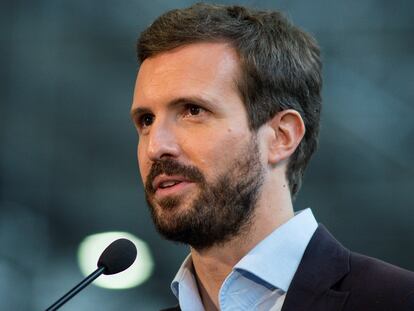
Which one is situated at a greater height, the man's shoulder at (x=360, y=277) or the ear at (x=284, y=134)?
the ear at (x=284, y=134)

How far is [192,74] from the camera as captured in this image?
204cm

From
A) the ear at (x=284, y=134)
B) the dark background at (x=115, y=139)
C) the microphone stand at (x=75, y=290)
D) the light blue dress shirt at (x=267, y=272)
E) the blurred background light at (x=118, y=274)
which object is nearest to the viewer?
the microphone stand at (x=75, y=290)

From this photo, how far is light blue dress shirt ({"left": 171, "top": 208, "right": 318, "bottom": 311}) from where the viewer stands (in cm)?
193

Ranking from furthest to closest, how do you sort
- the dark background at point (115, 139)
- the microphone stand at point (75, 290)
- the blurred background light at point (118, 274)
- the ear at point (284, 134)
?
the blurred background light at point (118, 274) < the dark background at point (115, 139) < the ear at point (284, 134) < the microphone stand at point (75, 290)

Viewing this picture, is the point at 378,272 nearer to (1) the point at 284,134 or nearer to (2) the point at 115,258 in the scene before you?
(1) the point at 284,134

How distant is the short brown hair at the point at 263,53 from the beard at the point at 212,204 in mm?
118

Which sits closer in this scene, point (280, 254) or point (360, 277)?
point (360, 277)

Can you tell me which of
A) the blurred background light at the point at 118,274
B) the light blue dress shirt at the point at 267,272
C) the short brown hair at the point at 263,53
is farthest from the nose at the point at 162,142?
the blurred background light at the point at 118,274

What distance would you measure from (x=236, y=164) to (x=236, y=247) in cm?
19

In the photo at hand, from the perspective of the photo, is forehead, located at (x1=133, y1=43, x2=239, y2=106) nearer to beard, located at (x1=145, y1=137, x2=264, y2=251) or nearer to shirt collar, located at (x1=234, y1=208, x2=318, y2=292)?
beard, located at (x1=145, y1=137, x2=264, y2=251)

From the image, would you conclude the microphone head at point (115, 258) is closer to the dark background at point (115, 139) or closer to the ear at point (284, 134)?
the ear at point (284, 134)

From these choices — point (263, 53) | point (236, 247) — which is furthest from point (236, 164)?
point (263, 53)

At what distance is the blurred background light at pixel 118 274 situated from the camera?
4793 millimetres

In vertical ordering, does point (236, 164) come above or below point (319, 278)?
above
